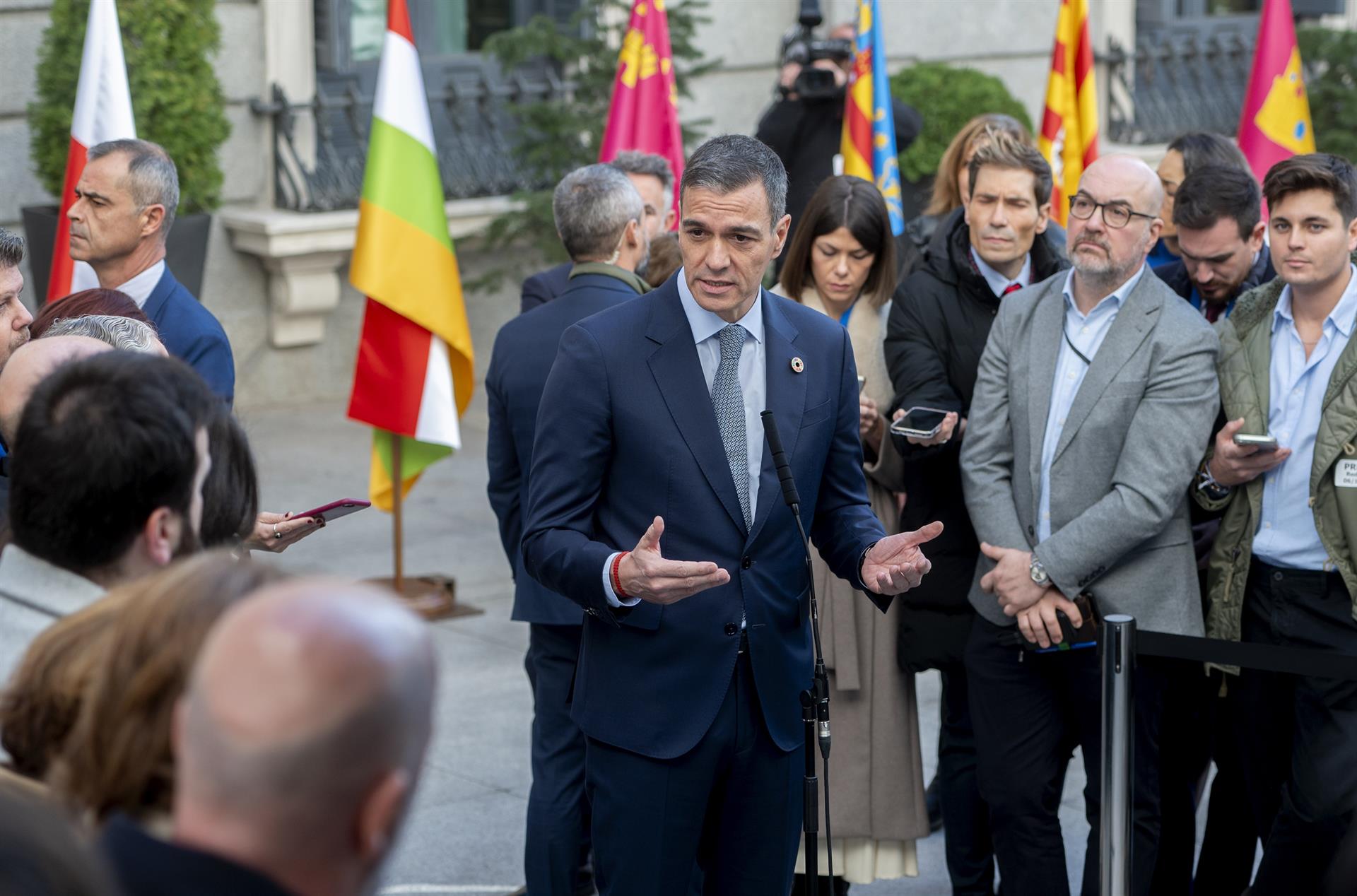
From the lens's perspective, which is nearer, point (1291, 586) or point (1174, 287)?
point (1291, 586)

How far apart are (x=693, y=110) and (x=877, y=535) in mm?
8934

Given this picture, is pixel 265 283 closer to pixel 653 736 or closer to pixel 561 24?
pixel 561 24

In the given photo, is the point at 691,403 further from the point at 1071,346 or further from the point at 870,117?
the point at 870,117

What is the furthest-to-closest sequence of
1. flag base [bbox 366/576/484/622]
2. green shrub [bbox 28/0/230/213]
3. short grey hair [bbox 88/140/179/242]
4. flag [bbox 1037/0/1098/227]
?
green shrub [bbox 28/0/230/213] → flag [bbox 1037/0/1098/227] → flag base [bbox 366/576/484/622] → short grey hair [bbox 88/140/179/242]

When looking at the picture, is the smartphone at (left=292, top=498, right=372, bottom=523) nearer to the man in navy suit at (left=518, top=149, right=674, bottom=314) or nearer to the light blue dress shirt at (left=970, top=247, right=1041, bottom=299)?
the light blue dress shirt at (left=970, top=247, right=1041, bottom=299)

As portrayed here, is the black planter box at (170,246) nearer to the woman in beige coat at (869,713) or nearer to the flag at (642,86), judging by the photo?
the flag at (642,86)

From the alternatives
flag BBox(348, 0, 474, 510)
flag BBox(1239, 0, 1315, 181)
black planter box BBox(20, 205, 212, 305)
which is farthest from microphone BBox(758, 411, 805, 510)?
black planter box BBox(20, 205, 212, 305)

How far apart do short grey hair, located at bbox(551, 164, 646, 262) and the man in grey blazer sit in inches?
45.6

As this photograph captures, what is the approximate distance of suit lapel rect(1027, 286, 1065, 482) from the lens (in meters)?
4.28

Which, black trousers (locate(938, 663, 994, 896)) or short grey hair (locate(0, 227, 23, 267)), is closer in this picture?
short grey hair (locate(0, 227, 23, 267))

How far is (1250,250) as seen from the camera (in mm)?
4812

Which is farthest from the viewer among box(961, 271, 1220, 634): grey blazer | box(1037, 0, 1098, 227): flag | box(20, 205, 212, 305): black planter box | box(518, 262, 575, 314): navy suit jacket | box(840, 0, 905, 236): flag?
box(20, 205, 212, 305): black planter box

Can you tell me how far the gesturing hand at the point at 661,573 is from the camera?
3.02 meters

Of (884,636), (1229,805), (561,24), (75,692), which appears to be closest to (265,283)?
(561,24)
